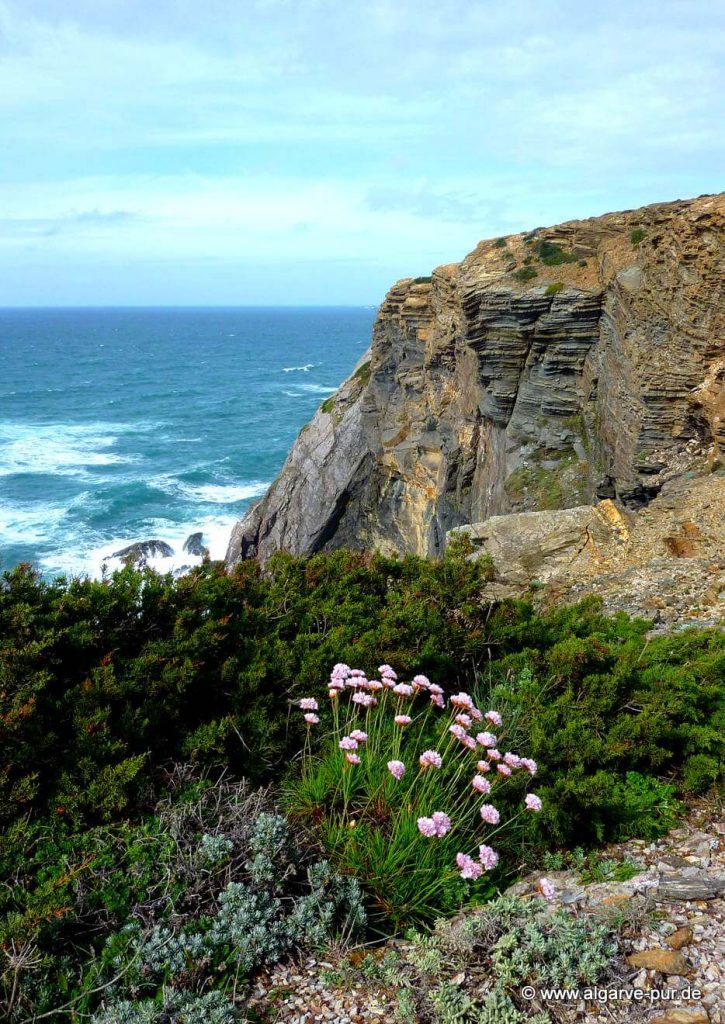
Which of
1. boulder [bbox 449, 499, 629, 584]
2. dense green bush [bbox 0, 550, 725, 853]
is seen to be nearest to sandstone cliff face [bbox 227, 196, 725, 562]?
boulder [bbox 449, 499, 629, 584]

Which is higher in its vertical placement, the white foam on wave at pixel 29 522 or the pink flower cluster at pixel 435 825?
the pink flower cluster at pixel 435 825

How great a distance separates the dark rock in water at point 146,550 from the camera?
40312 millimetres

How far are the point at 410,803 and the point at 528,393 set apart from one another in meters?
19.2

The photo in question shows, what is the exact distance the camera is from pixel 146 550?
41031 millimetres

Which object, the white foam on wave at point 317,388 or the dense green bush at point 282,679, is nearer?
the dense green bush at point 282,679

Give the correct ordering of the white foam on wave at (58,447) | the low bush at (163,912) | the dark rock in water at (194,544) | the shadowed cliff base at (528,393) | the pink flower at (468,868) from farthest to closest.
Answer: the white foam on wave at (58,447)
the dark rock in water at (194,544)
the shadowed cliff base at (528,393)
the pink flower at (468,868)
the low bush at (163,912)

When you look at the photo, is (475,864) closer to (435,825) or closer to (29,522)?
(435,825)

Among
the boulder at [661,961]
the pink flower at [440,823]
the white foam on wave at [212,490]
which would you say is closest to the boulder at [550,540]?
the pink flower at [440,823]

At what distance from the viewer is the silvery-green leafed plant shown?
4449 millimetres

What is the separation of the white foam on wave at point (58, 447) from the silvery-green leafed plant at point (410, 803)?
5527 cm

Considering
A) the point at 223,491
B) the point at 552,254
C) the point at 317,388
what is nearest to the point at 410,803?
the point at 552,254

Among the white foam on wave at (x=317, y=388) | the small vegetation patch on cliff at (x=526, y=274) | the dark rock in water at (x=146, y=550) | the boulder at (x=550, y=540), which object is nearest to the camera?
the boulder at (x=550, y=540)

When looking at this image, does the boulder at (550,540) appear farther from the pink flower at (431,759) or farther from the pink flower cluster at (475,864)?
the pink flower cluster at (475,864)

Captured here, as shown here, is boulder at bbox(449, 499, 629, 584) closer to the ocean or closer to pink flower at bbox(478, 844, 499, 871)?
pink flower at bbox(478, 844, 499, 871)
